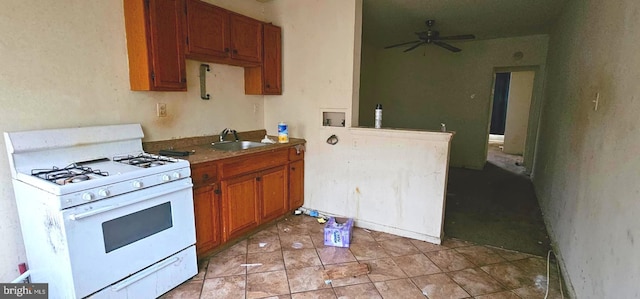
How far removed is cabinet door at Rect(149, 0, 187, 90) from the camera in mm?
2201

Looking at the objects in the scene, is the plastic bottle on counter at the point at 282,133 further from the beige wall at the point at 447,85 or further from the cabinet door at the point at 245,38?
the beige wall at the point at 447,85

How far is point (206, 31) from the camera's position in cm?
255

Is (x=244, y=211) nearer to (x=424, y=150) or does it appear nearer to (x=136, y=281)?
(x=136, y=281)

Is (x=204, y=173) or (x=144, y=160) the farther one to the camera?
(x=204, y=173)

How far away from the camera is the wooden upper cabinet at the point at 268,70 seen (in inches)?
125

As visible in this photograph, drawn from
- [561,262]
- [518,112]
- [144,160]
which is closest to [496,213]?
[561,262]

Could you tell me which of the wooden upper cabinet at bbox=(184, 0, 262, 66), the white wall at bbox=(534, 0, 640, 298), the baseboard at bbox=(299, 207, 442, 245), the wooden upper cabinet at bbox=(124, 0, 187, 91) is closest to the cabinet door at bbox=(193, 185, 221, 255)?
the wooden upper cabinet at bbox=(124, 0, 187, 91)

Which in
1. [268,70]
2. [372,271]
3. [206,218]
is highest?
[268,70]

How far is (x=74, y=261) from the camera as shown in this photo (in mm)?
1535

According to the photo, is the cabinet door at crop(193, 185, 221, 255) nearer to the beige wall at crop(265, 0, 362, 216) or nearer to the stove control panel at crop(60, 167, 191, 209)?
the stove control panel at crop(60, 167, 191, 209)

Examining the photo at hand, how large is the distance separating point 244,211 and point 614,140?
100 inches

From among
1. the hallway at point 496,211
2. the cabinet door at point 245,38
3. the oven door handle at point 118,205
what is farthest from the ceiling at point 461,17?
the oven door handle at point 118,205

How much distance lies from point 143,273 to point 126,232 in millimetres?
290

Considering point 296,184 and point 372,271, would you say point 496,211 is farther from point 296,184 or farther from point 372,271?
point 296,184
